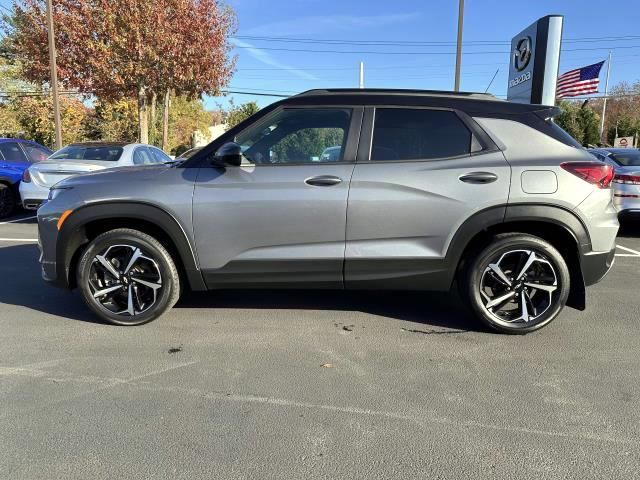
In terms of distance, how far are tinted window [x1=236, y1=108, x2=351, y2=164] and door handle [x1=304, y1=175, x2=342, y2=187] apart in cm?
17

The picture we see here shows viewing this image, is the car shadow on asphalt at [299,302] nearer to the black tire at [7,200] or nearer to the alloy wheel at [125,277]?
the alloy wheel at [125,277]

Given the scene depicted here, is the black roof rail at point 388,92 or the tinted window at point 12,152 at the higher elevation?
the black roof rail at point 388,92

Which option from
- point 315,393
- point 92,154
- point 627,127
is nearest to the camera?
point 315,393

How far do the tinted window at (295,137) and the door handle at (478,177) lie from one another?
36.8 inches

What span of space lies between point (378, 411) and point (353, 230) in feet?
4.51

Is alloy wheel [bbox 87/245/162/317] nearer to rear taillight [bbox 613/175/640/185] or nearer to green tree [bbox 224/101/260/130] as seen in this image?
rear taillight [bbox 613/175/640/185]

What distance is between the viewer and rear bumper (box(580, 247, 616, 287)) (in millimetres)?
3664

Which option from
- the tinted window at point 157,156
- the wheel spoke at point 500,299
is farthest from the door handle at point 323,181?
the tinted window at point 157,156

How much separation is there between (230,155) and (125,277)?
53.0 inches

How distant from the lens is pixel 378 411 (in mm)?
2793

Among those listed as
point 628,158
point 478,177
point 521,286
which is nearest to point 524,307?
point 521,286

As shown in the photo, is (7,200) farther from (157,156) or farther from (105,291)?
(105,291)

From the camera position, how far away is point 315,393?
118 inches

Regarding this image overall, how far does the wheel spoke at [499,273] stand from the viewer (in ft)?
12.3
